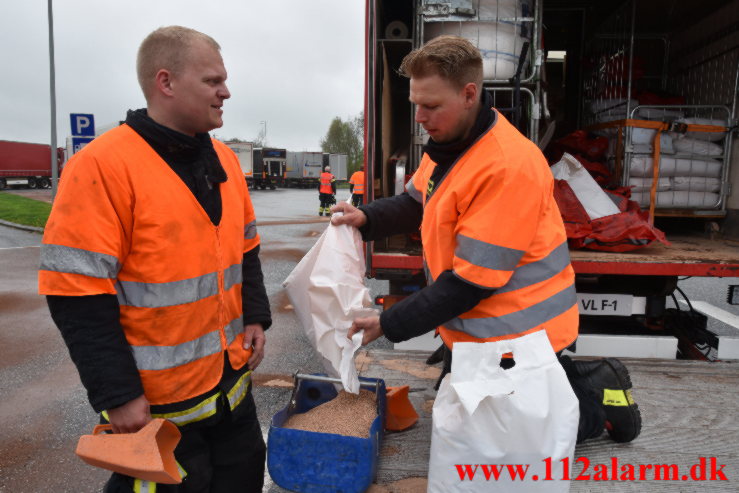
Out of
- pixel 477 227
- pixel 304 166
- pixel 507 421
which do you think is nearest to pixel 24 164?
pixel 304 166

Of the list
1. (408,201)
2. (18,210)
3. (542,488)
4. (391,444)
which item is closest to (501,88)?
(408,201)

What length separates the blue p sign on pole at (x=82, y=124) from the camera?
9.59 metres

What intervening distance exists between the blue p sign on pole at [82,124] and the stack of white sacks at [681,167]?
8.80 meters

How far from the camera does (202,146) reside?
1.85 meters

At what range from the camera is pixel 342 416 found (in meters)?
2.31

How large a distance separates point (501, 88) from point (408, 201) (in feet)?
4.77

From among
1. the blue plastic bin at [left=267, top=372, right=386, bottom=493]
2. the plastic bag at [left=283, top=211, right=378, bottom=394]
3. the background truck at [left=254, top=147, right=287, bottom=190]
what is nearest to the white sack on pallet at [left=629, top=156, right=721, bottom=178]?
the plastic bag at [left=283, top=211, right=378, bottom=394]

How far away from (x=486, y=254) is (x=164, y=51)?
3.87 feet

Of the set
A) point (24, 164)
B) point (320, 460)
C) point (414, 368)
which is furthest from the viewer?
point (24, 164)

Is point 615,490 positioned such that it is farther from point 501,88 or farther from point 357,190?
point 357,190

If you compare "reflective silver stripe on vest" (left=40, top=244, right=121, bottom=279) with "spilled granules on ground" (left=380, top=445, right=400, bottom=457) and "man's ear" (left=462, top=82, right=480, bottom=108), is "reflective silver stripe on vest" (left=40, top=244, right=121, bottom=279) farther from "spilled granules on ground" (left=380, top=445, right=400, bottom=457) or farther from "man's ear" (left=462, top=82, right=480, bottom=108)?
"spilled granules on ground" (left=380, top=445, right=400, bottom=457)

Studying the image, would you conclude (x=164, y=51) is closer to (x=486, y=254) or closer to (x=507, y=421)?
(x=486, y=254)

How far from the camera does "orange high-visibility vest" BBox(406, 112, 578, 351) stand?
1.78 m

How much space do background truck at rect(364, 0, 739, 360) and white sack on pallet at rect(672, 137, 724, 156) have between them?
0.01 metres
